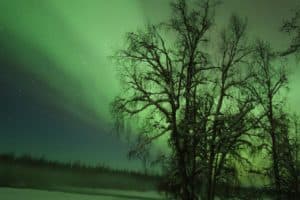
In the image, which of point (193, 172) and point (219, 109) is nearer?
point (193, 172)

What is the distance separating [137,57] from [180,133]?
398 cm

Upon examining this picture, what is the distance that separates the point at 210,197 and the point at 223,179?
3.51ft

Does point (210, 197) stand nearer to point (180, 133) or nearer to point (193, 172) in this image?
point (193, 172)

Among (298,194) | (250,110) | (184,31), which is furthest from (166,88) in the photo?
(298,194)

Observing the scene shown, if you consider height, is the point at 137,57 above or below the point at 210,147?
above

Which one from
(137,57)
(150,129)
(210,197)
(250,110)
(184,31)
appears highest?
(184,31)

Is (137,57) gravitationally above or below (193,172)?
above

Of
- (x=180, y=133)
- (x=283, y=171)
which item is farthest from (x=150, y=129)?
(x=283, y=171)

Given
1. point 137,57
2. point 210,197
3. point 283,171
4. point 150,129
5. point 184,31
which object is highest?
point 184,31

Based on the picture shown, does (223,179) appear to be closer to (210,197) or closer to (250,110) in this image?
(210,197)

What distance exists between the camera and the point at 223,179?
61.6 ft

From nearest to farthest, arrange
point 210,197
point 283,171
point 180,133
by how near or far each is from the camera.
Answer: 1. point 180,133
2. point 210,197
3. point 283,171

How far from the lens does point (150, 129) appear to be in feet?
58.3

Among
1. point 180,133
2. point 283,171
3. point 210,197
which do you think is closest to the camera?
point 180,133
